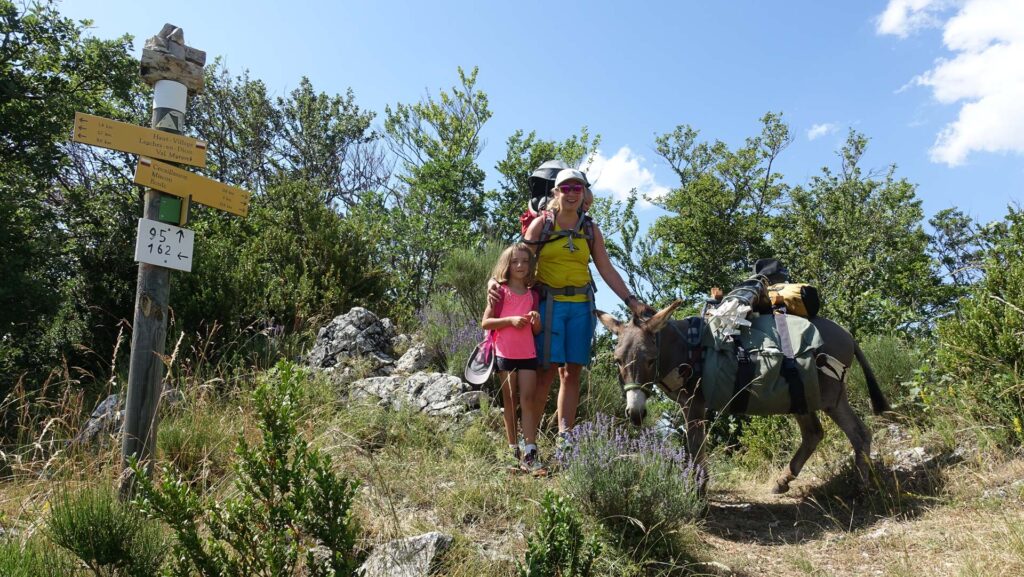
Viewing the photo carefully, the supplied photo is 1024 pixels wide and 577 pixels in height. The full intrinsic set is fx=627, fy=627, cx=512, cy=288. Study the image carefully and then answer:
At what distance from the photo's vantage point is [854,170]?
17375 mm

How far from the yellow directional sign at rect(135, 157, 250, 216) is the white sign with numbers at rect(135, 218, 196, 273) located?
201mm

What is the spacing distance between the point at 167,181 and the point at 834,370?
175 inches

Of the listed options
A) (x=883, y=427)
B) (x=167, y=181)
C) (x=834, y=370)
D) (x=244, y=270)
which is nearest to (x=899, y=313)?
(x=883, y=427)

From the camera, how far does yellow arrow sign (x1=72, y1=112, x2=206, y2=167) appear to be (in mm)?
3236

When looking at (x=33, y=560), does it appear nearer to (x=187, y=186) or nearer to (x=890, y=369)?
(x=187, y=186)

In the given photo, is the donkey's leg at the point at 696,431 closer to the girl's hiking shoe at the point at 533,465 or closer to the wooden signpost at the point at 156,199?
the girl's hiking shoe at the point at 533,465

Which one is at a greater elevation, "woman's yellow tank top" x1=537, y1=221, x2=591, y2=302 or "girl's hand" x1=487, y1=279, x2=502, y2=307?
"woman's yellow tank top" x1=537, y1=221, x2=591, y2=302

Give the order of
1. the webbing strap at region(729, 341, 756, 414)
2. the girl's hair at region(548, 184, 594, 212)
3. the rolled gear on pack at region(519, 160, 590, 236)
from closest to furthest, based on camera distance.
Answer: the webbing strap at region(729, 341, 756, 414) < the girl's hair at region(548, 184, 594, 212) < the rolled gear on pack at region(519, 160, 590, 236)

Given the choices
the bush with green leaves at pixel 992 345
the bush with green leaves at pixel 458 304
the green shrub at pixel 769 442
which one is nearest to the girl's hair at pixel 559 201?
the bush with green leaves at pixel 458 304

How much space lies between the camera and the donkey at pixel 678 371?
403 centimetres

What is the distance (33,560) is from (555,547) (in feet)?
7.19

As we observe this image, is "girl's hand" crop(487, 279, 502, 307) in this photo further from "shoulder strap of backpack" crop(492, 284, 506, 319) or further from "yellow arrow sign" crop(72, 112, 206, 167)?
"yellow arrow sign" crop(72, 112, 206, 167)

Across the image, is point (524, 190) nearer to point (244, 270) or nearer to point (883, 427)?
point (244, 270)

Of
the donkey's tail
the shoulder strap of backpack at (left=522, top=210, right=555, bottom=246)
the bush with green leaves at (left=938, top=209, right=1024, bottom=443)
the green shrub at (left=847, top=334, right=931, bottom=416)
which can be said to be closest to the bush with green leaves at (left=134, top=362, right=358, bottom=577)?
the shoulder strap of backpack at (left=522, top=210, right=555, bottom=246)
